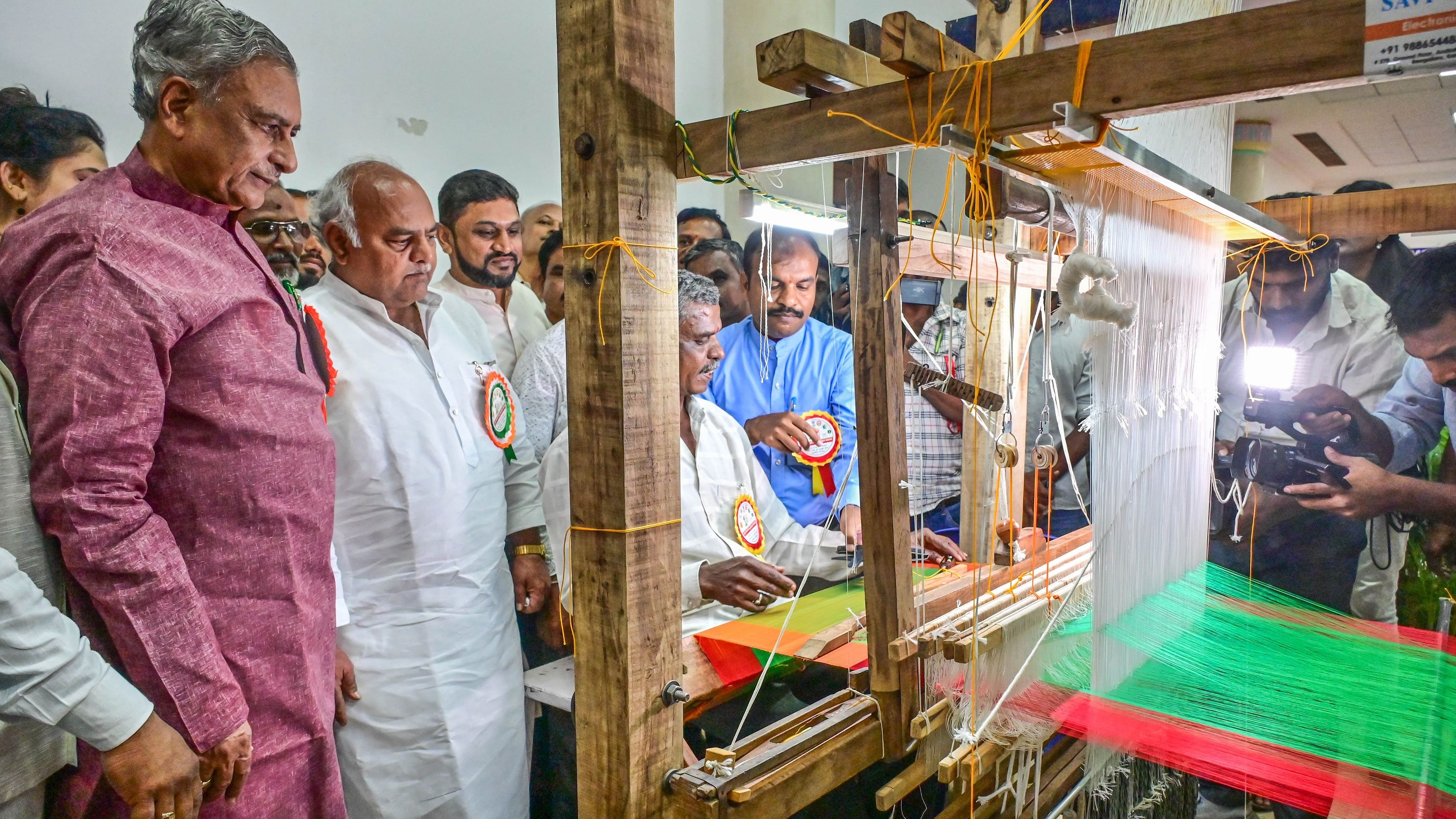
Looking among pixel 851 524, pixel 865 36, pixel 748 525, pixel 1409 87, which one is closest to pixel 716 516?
pixel 748 525

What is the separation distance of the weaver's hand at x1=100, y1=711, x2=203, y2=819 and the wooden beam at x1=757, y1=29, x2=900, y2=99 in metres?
1.25

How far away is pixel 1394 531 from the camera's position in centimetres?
295

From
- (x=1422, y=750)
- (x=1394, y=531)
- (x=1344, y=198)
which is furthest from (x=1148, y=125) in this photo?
(x=1394, y=531)

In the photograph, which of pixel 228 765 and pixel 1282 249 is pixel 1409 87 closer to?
pixel 1282 249

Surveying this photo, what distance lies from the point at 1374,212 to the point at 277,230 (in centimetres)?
273

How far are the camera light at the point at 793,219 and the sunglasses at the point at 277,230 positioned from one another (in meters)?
1.15

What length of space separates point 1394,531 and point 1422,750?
175 cm

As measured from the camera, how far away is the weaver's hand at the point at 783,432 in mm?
2574

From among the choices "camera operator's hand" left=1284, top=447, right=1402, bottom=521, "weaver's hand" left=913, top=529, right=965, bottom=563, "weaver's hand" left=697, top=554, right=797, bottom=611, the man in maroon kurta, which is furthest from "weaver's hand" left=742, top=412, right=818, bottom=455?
"camera operator's hand" left=1284, top=447, right=1402, bottom=521

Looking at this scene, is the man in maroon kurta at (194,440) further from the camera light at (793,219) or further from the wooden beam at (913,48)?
the wooden beam at (913,48)

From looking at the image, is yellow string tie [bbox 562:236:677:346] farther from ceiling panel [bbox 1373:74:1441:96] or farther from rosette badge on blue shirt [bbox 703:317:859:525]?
ceiling panel [bbox 1373:74:1441:96]

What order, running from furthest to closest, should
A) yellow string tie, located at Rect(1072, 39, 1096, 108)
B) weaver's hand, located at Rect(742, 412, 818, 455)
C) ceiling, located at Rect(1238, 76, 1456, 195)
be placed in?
1. ceiling, located at Rect(1238, 76, 1456, 195)
2. weaver's hand, located at Rect(742, 412, 818, 455)
3. yellow string tie, located at Rect(1072, 39, 1096, 108)

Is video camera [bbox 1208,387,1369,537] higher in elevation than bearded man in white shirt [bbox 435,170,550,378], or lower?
lower

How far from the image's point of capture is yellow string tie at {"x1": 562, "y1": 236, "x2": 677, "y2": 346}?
1324 mm
